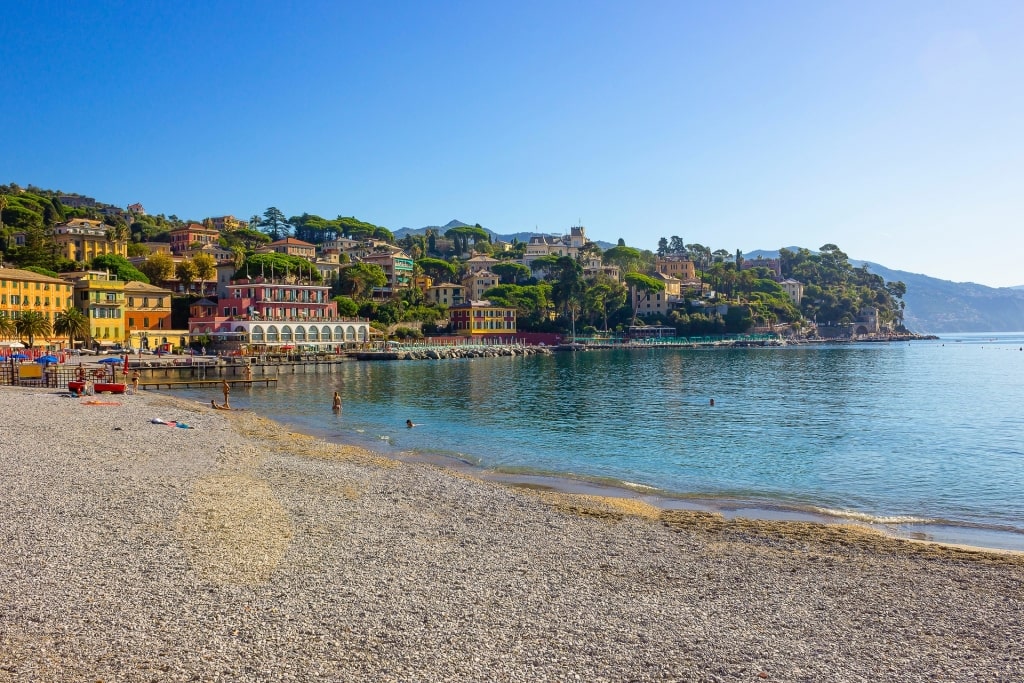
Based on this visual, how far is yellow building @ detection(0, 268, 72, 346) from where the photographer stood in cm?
6700

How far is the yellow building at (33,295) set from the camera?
67.0m

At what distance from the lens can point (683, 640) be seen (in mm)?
9172

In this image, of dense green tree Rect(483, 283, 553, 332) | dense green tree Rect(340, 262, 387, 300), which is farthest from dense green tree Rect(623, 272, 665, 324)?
dense green tree Rect(340, 262, 387, 300)

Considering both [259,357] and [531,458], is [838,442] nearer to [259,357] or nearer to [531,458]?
[531,458]

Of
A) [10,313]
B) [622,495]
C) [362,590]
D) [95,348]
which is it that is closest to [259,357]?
[95,348]

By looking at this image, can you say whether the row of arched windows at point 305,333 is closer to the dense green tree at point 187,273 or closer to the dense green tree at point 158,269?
the dense green tree at point 187,273

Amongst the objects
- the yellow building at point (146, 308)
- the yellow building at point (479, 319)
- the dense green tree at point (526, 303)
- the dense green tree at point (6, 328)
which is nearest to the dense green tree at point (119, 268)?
the yellow building at point (146, 308)

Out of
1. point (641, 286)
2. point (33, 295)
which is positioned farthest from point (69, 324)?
point (641, 286)

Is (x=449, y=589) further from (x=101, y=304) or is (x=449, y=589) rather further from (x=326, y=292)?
(x=326, y=292)

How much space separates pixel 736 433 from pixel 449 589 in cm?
2384

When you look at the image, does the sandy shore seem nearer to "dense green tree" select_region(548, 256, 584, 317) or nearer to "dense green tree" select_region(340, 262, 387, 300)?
"dense green tree" select_region(340, 262, 387, 300)

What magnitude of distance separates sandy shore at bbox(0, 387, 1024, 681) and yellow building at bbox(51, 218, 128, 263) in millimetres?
103063

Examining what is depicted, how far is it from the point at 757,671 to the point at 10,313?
249 ft

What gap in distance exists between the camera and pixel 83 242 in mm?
108062
